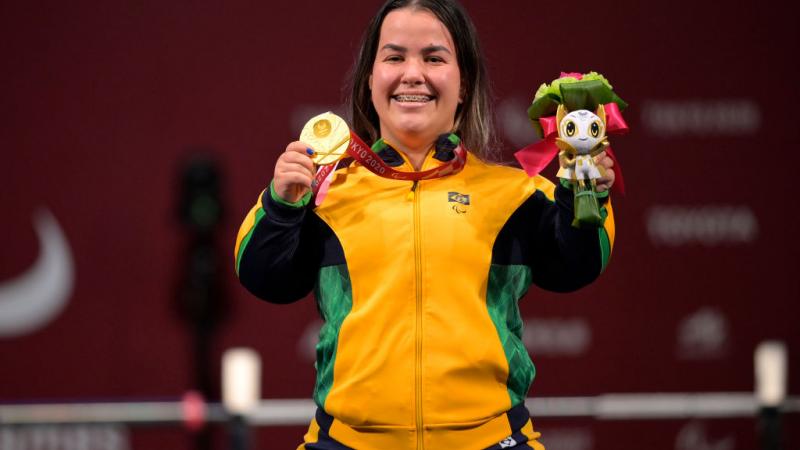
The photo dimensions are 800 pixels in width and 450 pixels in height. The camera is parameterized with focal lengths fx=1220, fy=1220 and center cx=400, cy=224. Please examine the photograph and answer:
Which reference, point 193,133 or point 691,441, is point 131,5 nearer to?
point 193,133

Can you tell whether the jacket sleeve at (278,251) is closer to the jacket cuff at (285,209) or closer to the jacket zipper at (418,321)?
the jacket cuff at (285,209)

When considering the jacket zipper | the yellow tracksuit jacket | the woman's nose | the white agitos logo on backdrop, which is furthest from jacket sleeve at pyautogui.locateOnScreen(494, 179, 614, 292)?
the white agitos logo on backdrop

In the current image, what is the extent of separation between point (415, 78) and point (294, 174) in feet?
0.90

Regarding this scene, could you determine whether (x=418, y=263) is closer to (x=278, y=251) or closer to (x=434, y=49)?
(x=278, y=251)

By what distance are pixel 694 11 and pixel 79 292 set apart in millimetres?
2202

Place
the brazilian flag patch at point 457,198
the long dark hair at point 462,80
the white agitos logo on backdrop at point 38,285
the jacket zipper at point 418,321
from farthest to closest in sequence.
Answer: the white agitos logo on backdrop at point 38,285, the long dark hair at point 462,80, the brazilian flag patch at point 457,198, the jacket zipper at point 418,321

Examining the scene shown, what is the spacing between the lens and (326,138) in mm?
1925

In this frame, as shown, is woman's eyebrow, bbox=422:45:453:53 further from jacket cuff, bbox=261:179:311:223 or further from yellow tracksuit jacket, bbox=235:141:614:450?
jacket cuff, bbox=261:179:311:223

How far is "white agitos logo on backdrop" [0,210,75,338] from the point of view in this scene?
379 cm

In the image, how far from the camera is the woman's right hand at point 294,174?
1.84 metres

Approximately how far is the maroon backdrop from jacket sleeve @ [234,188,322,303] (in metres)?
1.79

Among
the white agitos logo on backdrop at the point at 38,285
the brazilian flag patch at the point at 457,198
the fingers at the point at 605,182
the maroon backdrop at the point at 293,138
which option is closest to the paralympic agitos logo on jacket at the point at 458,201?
the brazilian flag patch at the point at 457,198

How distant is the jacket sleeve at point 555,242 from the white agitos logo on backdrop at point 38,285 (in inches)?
88.0

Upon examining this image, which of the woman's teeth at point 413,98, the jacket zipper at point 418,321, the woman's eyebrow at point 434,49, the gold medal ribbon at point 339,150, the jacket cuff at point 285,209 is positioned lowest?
the jacket zipper at point 418,321
